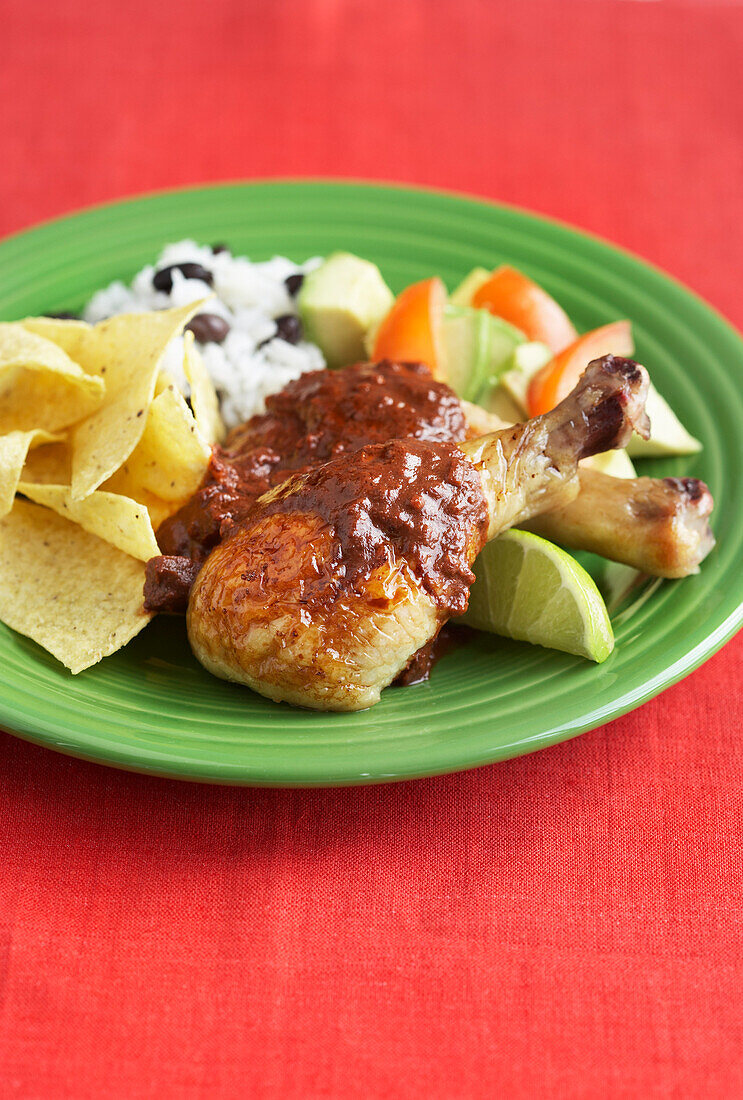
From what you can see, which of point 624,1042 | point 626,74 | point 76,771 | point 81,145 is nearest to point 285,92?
point 81,145

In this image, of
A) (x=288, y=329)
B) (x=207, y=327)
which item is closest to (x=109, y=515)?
(x=207, y=327)

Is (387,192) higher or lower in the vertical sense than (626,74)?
lower

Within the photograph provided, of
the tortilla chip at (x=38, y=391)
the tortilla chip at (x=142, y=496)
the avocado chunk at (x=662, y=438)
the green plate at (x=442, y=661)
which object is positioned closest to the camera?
the green plate at (x=442, y=661)

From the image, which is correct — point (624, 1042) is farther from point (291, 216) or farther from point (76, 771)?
point (291, 216)

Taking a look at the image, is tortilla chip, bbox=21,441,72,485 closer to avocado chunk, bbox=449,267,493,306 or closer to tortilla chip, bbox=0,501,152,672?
tortilla chip, bbox=0,501,152,672

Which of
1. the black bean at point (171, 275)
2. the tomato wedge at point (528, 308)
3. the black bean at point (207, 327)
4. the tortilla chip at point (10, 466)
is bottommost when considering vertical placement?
the tortilla chip at point (10, 466)

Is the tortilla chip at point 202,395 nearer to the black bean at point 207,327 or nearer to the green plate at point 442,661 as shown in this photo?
the black bean at point 207,327

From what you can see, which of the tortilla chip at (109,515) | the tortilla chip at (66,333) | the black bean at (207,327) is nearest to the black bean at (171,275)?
the black bean at (207,327)
